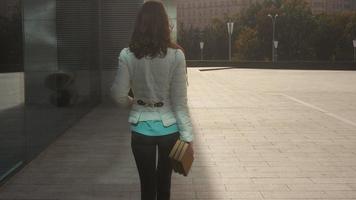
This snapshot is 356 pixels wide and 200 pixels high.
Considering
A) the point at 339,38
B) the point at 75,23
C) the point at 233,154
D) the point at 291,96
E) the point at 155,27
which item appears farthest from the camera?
the point at 339,38

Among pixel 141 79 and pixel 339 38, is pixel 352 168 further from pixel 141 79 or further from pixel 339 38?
pixel 339 38

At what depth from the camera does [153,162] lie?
3.67 m

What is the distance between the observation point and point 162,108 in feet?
11.6

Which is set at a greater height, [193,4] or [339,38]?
[193,4]

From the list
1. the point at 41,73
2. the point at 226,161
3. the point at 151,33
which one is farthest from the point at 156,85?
the point at 41,73

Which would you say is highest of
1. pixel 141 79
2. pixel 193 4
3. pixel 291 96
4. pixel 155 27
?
pixel 193 4

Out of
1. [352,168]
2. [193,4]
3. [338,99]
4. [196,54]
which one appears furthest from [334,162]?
[193,4]

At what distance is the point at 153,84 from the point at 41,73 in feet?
18.7

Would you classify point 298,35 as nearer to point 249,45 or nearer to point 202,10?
point 249,45

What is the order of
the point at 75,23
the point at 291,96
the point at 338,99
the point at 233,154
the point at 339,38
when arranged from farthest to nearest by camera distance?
the point at 339,38 → the point at 291,96 → the point at 338,99 → the point at 75,23 → the point at 233,154

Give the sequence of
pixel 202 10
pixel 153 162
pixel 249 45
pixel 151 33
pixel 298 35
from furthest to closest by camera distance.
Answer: pixel 202 10 → pixel 298 35 → pixel 249 45 → pixel 153 162 → pixel 151 33

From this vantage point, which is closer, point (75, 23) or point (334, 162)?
point (334, 162)

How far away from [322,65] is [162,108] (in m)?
46.4

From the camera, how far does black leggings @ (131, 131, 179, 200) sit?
3562mm
